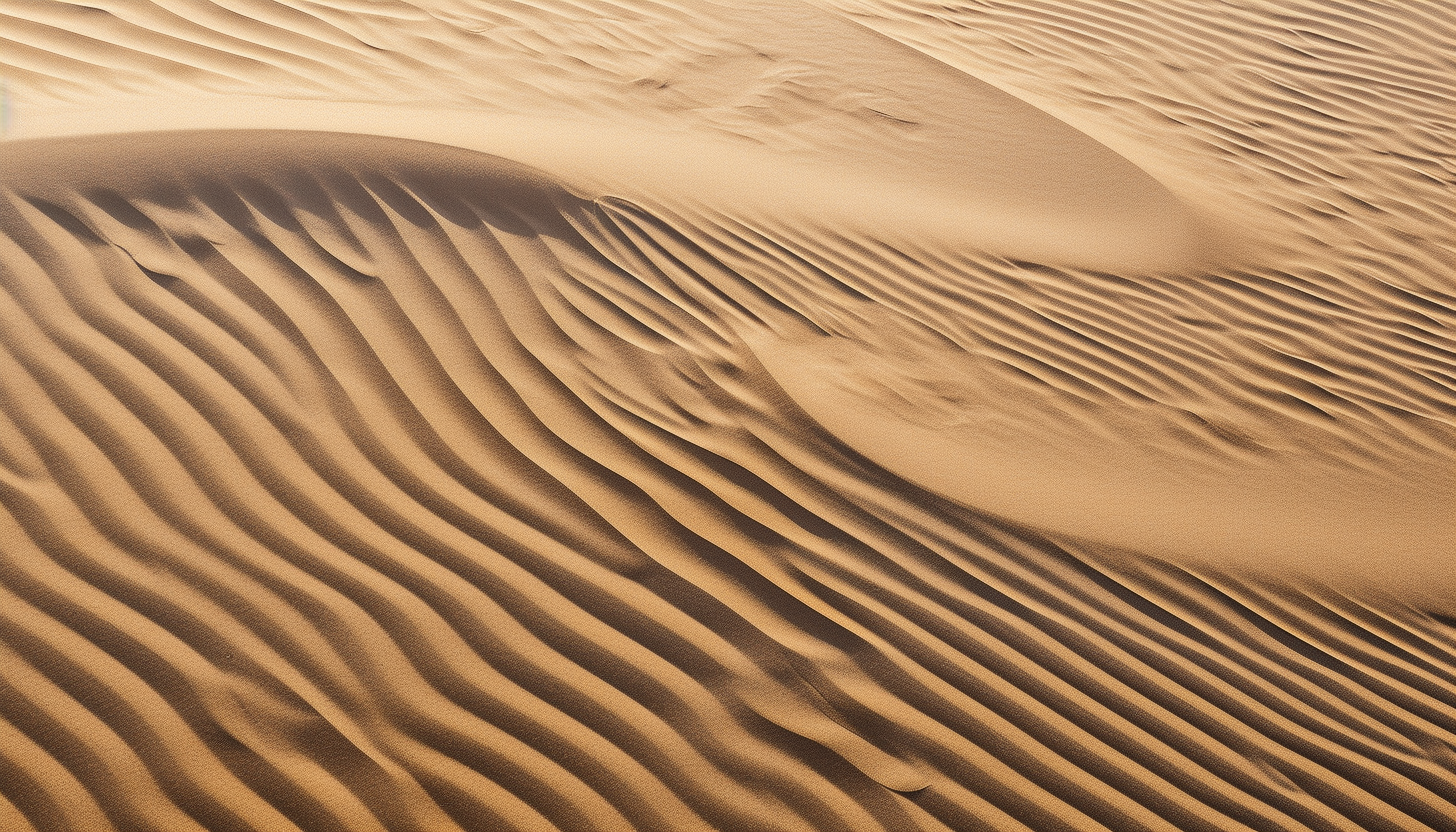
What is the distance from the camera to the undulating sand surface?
2.19 m

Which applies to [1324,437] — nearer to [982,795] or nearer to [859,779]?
[982,795]

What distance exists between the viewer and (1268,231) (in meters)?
4.51

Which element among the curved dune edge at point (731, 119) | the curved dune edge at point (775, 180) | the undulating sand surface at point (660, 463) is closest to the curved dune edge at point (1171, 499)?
the undulating sand surface at point (660, 463)

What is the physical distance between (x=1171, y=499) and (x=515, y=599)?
2.08m

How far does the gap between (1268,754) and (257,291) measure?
311 cm

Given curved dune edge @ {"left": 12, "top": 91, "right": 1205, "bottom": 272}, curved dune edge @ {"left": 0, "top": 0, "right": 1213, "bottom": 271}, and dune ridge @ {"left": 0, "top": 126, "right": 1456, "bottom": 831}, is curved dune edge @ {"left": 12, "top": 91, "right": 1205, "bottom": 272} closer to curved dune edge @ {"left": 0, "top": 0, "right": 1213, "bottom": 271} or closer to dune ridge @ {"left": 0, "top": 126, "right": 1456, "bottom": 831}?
curved dune edge @ {"left": 0, "top": 0, "right": 1213, "bottom": 271}

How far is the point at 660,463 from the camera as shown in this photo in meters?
2.76

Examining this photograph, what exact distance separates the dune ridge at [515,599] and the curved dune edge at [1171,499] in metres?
0.11

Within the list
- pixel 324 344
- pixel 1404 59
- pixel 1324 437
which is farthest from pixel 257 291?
pixel 1404 59

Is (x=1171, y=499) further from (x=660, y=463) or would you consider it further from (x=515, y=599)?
(x=515, y=599)

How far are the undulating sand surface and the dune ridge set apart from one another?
0.01 metres

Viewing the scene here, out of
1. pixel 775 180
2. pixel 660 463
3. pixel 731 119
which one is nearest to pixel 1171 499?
pixel 660 463

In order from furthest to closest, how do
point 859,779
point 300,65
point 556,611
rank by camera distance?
point 300,65 < point 556,611 < point 859,779

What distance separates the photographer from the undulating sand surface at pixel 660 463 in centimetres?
219
